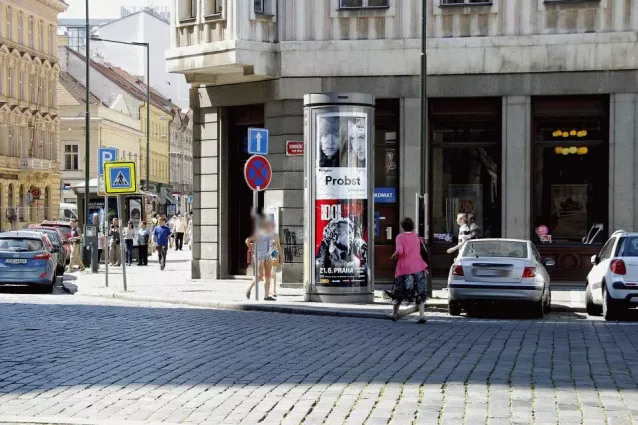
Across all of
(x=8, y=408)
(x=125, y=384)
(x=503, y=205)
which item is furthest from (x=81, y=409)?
(x=503, y=205)

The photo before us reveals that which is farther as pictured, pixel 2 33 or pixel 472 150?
pixel 2 33

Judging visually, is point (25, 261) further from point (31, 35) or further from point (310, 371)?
point (31, 35)

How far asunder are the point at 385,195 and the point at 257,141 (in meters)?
5.30

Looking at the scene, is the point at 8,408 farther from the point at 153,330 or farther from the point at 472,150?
the point at 472,150

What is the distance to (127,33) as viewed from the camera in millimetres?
107125

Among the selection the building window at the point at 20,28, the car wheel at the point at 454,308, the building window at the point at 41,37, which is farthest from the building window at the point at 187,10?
the building window at the point at 41,37

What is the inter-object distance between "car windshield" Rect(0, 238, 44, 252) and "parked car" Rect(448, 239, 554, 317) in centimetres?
1202

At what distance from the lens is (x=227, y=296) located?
25641mm

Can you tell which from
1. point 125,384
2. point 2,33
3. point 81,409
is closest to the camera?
point 81,409

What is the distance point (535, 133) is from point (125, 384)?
18.3 metres

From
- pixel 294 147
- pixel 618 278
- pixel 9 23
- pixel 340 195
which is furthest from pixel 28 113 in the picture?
pixel 618 278

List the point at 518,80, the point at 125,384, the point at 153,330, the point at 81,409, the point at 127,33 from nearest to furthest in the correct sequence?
the point at 81,409, the point at 125,384, the point at 153,330, the point at 518,80, the point at 127,33

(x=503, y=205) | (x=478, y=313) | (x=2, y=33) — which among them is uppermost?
(x=2, y=33)

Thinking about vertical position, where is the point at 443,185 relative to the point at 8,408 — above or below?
above
